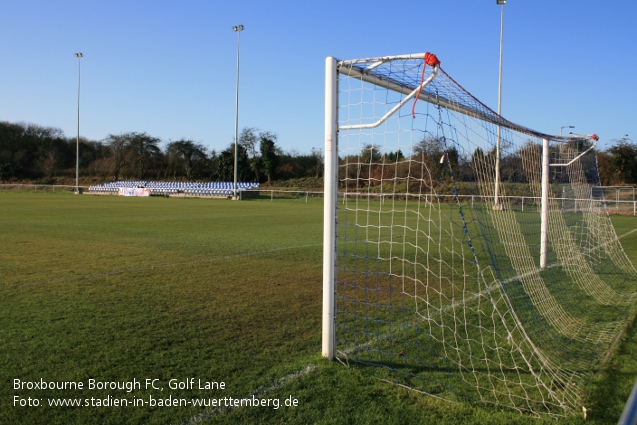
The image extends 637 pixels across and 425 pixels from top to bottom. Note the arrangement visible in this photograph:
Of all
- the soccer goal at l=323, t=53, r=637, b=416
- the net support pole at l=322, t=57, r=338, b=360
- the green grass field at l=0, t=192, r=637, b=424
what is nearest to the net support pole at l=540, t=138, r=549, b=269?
the soccer goal at l=323, t=53, r=637, b=416

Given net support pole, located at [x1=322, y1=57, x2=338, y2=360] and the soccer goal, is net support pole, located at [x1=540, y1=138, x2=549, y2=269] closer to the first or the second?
the soccer goal

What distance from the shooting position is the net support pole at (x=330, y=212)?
13.7 feet

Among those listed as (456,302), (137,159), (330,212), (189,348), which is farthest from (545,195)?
(137,159)

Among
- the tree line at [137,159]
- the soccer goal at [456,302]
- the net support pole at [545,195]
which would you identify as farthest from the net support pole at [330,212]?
the tree line at [137,159]

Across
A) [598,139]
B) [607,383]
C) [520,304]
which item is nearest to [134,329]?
[607,383]

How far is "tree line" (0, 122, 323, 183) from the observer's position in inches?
2244

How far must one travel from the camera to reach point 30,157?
62.4 m

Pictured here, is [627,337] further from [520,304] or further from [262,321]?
[262,321]

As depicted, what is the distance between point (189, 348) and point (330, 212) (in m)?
1.67

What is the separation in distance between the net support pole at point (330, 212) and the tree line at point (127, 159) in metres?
51.1

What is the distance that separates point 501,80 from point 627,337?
25.4 m

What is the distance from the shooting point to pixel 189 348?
4.34 meters

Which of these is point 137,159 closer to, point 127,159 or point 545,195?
point 127,159

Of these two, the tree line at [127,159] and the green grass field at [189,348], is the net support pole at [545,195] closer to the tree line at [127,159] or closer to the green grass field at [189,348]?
the green grass field at [189,348]
